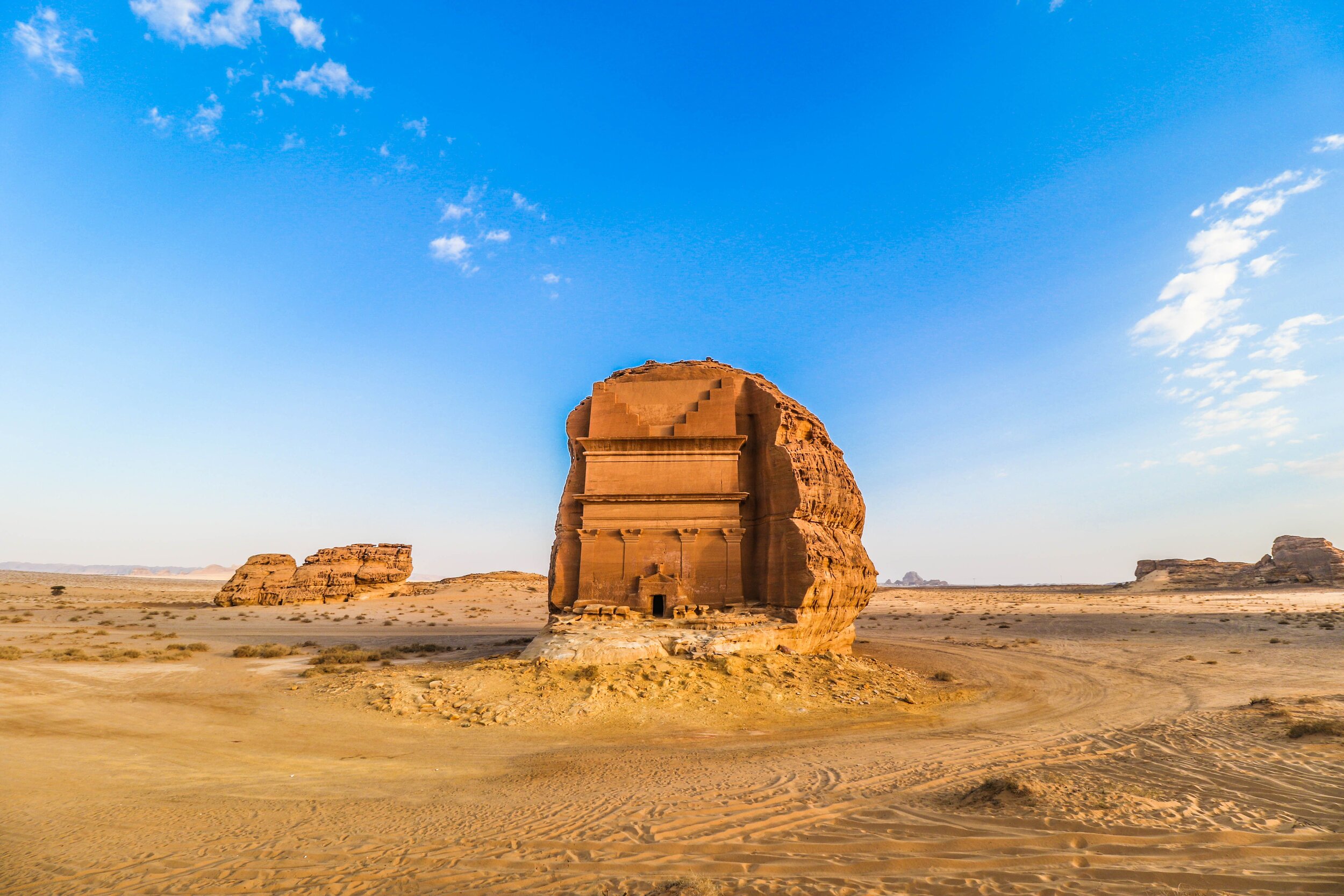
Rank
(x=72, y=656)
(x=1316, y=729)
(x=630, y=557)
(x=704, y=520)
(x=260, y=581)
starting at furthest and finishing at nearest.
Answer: (x=260, y=581) < (x=72, y=656) < (x=704, y=520) < (x=630, y=557) < (x=1316, y=729)

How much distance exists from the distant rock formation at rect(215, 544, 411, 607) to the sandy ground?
26.8m

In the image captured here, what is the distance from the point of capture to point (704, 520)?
57.9ft

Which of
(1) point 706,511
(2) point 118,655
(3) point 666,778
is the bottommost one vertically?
(2) point 118,655

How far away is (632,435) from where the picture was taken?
1814 cm

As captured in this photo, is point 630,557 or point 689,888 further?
point 630,557

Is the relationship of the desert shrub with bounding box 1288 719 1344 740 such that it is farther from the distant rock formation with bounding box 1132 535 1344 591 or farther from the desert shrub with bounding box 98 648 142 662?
the distant rock formation with bounding box 1132 535 1344 591

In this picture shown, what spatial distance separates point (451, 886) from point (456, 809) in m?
2.13

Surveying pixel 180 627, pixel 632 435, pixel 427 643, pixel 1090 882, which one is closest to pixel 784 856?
pixel 1090 882

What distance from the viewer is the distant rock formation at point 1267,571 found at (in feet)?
189

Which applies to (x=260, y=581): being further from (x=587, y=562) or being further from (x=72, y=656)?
(x=587, y=562)

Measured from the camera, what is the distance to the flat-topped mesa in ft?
53.9

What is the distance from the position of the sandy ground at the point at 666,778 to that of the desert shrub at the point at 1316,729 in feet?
0.55

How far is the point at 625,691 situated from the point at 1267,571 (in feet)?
266

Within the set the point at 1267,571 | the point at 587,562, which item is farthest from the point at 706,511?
the point at 1267,571
